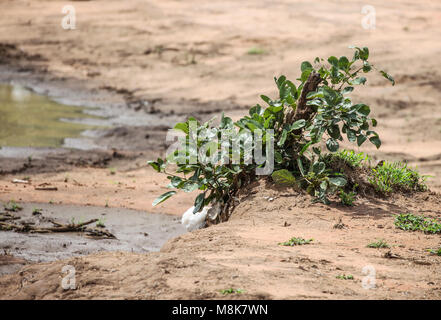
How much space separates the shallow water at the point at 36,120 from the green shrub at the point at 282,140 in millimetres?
5442

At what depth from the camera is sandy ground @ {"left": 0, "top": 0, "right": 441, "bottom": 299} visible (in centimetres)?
352

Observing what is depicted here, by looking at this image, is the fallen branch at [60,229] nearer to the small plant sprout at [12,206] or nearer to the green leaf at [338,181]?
the small plant sprout at [12,206]

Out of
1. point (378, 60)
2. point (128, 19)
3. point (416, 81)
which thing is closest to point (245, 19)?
point (128, 19)

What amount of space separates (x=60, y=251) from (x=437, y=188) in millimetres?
4942

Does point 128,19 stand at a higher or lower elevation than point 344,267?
higher

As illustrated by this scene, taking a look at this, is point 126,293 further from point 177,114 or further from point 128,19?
point 128,19

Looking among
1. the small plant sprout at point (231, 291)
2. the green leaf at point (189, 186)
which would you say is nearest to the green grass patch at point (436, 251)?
the small plant sprout at point (231, 291)

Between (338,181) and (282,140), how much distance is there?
0.62m

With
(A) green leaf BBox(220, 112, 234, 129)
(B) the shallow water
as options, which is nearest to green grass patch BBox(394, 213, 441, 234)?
(A) green leaf BBox(220, 112, 234, 129)

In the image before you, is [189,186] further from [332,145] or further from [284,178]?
[332,145]

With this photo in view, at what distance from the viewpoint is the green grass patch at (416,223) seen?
470 centimetres

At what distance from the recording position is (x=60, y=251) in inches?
207

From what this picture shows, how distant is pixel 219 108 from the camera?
1234 cm

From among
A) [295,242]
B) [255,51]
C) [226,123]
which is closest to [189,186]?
[226,123]
